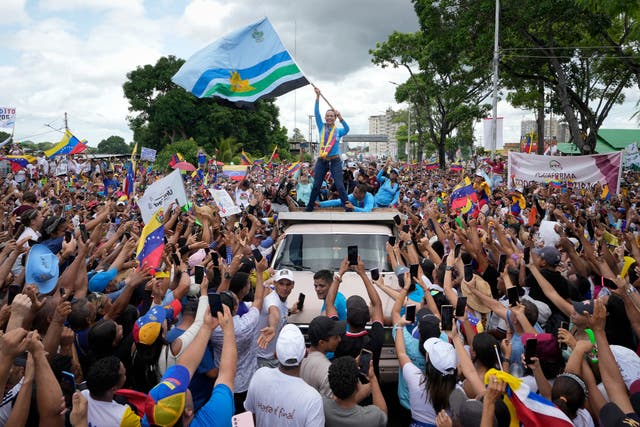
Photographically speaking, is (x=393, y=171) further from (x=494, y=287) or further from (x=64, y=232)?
(x=64, y=232)

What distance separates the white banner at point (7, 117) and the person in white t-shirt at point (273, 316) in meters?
22.5

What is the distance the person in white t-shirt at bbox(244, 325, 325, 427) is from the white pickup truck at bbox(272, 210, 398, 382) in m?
2.50

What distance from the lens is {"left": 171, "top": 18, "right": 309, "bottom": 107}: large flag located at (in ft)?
28.8

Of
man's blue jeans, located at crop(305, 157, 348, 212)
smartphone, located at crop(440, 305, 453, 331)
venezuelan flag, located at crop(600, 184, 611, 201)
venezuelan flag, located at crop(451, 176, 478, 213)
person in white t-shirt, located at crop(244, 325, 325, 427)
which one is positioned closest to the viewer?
person in white t-shirt, located at crop(244, 325, 325, 427)

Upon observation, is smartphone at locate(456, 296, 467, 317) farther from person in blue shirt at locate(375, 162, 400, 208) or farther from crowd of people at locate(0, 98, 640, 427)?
person in blue shirt at locate(375, 162, 400, 208)

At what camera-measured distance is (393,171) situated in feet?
34.0

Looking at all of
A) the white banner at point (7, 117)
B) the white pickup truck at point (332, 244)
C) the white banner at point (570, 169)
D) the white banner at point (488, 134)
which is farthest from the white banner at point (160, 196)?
the white banner at point (488, 134)

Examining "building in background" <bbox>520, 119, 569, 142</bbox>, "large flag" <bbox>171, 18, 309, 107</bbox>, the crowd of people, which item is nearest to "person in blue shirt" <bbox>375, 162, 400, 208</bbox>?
"large flag" <bbox>171, 18, 309, 107</bbox>

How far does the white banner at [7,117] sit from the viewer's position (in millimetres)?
22273

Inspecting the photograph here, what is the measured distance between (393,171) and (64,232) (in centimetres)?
637

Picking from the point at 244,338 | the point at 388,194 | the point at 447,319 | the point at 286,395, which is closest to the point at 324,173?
the point at 388,194

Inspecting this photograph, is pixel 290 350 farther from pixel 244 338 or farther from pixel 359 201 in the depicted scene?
pixel 359 201

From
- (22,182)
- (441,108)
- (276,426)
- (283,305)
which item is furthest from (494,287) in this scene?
(441,108)

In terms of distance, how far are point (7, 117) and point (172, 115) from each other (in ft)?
80.1
